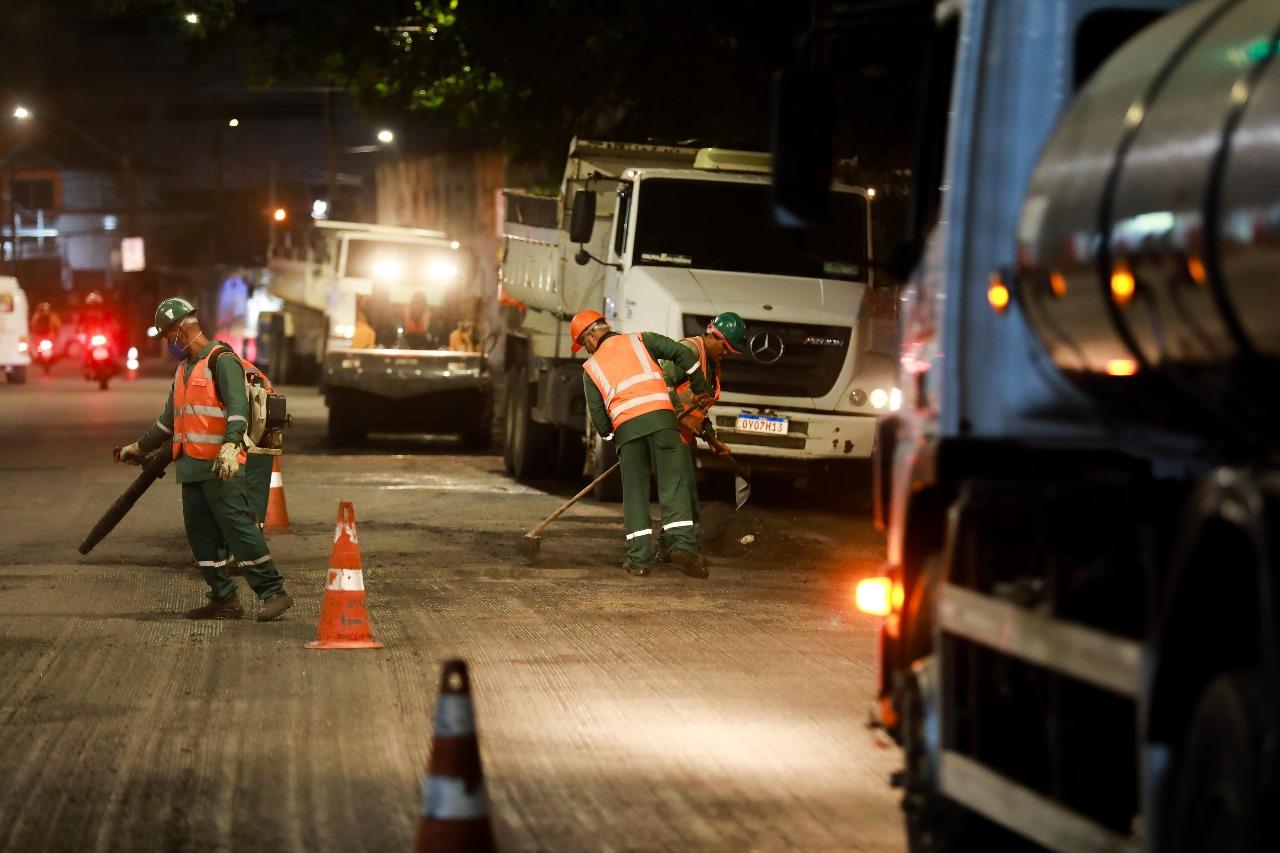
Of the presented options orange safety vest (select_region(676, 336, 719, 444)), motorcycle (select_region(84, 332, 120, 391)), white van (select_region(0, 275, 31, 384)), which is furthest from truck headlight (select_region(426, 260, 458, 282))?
orange safety vest (select_region(676, 336, 719, 444))

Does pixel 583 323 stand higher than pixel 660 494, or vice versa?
pixel 583 323

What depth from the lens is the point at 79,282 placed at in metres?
82.8

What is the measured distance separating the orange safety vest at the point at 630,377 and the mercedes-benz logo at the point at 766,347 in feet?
13.3

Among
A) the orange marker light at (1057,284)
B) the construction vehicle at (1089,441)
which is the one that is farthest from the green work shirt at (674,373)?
the orange marker light at (1057,284)

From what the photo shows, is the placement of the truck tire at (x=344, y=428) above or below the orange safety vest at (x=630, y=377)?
below

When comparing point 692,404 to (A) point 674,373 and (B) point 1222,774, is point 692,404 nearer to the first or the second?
(A) point 674,373

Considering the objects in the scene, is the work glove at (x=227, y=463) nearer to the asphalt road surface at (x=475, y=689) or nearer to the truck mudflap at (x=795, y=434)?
the asphalt road surface at (x=475, y=689)

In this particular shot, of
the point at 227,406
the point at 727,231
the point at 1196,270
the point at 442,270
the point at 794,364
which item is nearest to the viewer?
the point at 1196,270

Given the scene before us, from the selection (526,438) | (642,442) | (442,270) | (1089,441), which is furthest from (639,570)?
(442,270)

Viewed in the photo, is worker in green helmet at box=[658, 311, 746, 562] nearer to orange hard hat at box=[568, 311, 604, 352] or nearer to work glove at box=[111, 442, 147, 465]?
orange hard hat at box=[568, 311, 604, 352]

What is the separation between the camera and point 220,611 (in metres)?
11.4

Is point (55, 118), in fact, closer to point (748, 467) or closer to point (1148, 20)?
point (748, 467)

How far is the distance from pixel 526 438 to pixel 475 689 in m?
11.8

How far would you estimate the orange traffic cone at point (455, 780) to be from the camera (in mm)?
5172
